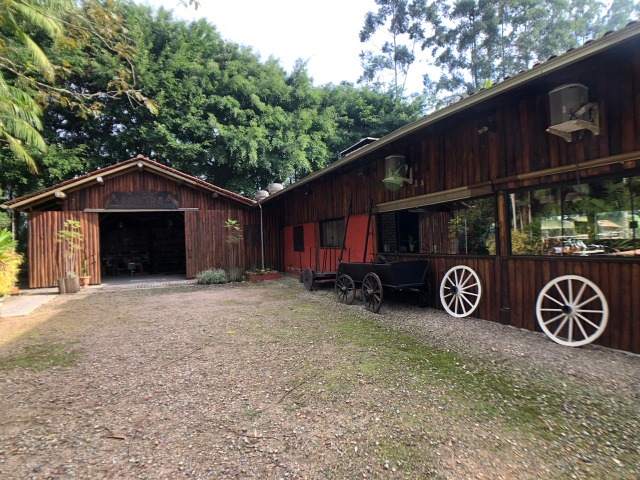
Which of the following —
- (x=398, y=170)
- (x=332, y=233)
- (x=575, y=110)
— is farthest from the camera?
(x=332, y=233)

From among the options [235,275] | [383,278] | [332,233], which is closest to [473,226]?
[383,278]

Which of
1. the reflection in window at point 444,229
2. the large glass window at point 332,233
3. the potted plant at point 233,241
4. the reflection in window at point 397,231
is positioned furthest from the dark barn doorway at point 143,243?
the reflection in window at point 444,229

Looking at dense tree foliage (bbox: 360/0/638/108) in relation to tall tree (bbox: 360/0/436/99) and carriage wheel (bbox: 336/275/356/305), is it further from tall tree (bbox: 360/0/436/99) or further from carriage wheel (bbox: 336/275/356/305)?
carriage wheel (bbox: 336/275/356/305)

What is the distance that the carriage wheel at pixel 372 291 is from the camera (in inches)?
230

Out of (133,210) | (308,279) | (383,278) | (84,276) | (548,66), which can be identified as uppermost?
(548,66)

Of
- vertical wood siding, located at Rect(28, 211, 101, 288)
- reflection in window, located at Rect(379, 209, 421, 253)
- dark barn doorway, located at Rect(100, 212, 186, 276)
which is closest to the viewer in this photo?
reflection in window, located at Rect(379, 209, 421, 253)

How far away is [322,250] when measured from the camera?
1049 centimetres

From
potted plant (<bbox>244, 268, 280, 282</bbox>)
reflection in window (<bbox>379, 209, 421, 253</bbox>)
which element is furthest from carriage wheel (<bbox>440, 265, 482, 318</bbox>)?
potted plant (<bbox>244, 268, 280, 282</bbox>)

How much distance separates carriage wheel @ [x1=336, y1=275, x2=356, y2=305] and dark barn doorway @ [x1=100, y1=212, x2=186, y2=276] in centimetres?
1104

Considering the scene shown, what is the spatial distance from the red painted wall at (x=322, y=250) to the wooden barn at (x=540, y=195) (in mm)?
1461

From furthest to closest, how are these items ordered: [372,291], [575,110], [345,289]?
[345,289] < [372,291] < [575,110]

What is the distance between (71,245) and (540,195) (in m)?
12.8

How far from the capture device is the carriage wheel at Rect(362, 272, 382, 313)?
5844 mm

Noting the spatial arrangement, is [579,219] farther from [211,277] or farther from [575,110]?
[211,277]
